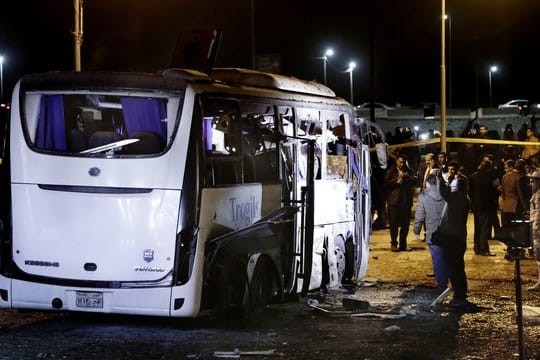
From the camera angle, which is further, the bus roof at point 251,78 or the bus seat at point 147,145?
the bus roof at point 251,78

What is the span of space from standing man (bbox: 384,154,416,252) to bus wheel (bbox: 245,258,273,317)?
28.3ft

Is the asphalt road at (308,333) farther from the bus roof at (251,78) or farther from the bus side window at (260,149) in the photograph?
the bus roof at (251,78)

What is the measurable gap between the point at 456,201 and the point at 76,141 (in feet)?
17.5

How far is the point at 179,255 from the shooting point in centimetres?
987

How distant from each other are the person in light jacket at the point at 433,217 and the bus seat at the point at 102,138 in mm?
4685

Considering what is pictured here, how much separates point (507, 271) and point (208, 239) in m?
8.28

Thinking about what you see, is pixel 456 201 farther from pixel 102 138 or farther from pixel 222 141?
pixel 102 138

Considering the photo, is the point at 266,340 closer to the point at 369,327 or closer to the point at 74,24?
the point at 369,327

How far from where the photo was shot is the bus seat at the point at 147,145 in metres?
10.0

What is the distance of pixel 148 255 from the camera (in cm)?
991

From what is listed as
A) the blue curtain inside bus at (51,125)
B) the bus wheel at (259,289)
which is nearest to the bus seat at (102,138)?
the blue curtain inside bus at (51,125)

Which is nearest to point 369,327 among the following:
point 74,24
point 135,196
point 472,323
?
point 472,323

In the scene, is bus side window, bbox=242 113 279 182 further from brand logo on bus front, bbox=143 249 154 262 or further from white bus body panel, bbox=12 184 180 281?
brand logo on bus front, bbox=143 249 154 262

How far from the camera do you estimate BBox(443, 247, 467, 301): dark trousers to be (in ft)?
42.0
